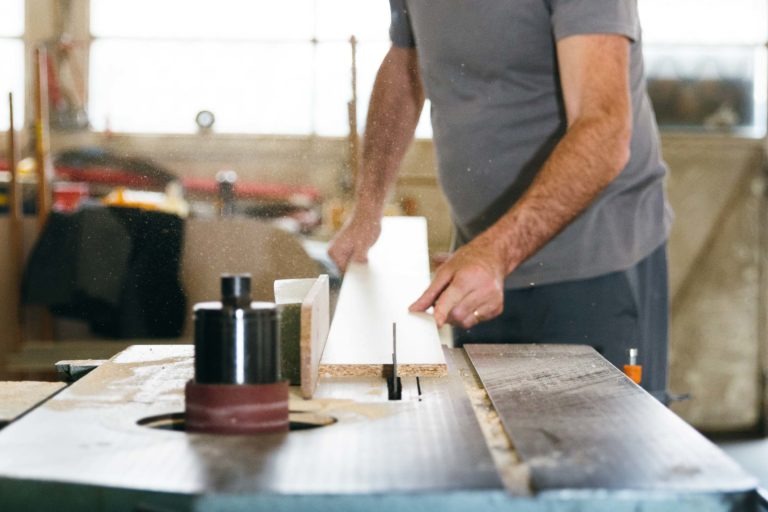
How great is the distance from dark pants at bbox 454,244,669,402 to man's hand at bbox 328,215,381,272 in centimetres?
24

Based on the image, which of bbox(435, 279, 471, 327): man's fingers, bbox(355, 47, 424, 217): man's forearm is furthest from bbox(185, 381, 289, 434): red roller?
bbox(355, 47, 424, 217): man's forearm

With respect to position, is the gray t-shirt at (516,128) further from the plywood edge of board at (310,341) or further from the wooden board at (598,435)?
the plywood edge of board at (310,341)

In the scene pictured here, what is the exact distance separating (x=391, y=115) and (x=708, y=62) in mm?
3673

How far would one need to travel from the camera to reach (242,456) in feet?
2.38

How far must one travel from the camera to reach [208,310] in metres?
0.84

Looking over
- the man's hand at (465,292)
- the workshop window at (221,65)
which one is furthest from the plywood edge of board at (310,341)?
the workshop window at (221,65)

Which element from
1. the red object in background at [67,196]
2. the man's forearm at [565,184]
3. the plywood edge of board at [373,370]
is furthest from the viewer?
the red object in background at [67,196]

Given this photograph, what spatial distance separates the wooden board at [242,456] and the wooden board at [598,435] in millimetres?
42

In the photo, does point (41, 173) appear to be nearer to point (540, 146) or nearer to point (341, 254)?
point (341, 254)

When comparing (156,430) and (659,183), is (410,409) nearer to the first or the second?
(156,430)

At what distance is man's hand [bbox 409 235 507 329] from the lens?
1.26 m

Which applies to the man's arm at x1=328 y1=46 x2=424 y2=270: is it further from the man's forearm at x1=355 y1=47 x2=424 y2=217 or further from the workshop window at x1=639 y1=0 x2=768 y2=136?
the workshop window at x1=639 y1=0 x2=768 y2=136

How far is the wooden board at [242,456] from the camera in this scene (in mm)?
646

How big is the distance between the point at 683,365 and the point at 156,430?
14.0 feet
